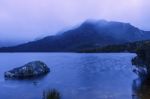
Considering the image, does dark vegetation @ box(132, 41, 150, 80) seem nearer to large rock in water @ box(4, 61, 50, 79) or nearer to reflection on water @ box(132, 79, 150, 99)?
reflection on water @ box(132, 79, 150, 99)

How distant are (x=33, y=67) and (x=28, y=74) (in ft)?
16.4

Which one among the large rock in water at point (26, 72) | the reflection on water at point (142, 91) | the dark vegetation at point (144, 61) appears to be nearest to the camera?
the reflection on water at point (142, 91)

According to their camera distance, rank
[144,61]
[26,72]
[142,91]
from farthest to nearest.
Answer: [26,72]
[144,61]
[142,91]

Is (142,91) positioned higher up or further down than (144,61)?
further down

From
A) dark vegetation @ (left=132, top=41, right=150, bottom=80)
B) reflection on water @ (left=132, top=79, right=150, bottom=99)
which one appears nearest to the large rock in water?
dark vegetation @ (left=132, top=41, right=150, bottom=80)

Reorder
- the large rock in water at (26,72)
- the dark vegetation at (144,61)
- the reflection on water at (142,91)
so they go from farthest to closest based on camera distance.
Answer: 1. the large rock in water at (26,72)
2. the dark vegetation at (144,61)
3. the reflection on water at (142,91)

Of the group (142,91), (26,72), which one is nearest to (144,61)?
(142,91)

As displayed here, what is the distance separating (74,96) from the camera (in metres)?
51.4

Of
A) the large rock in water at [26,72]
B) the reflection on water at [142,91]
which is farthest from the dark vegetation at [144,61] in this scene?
the large rock in water at [26,72]

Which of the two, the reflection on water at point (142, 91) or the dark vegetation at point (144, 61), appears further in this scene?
the dark vegetation at point (144, 61)

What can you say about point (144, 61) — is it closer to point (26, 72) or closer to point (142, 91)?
point (142, 91)

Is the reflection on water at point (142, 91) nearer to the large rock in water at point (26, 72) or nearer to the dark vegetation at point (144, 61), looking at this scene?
the dark vegetation at point (144, 61)

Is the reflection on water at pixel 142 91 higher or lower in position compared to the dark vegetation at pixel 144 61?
lower

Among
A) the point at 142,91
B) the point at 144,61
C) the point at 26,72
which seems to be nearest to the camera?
the point at 142,91
